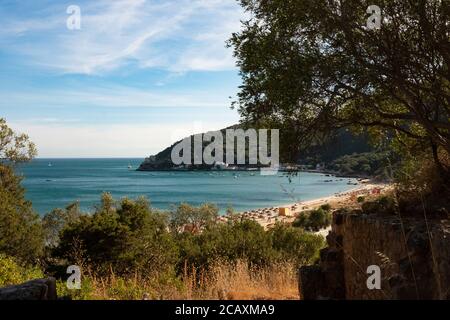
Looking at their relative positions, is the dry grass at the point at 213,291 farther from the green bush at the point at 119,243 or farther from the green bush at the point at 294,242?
the green bush at the point at 294,242

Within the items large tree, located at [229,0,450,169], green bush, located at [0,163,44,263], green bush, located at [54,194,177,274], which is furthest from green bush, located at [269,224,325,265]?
large tree, located at [229,0,450,169]

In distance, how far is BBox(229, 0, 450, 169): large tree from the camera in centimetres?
905

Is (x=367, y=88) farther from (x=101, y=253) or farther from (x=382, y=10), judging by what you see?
(x=101, y=253)

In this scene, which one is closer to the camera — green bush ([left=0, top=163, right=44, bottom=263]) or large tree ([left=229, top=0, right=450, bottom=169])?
large tree ([left=229, top=0, right=450, bottom=169])

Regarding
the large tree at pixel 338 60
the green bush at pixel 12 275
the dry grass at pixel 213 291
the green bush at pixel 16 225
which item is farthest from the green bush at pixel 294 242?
the large tree at pixel 338 60

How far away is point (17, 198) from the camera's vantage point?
123ft

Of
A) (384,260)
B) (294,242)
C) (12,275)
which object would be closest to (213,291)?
(384,260)

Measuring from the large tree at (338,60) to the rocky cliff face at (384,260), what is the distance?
90.6 inches

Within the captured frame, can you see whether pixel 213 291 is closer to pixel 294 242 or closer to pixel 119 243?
pixel 119 243

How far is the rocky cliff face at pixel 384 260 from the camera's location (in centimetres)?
Result: 637

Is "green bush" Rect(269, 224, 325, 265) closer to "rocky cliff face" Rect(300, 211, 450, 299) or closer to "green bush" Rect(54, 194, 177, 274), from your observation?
"green bush" Rect(54, 194, 177, 274)

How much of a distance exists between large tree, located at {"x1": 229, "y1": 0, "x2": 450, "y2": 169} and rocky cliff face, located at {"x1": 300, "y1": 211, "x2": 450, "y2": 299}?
7.55 ft

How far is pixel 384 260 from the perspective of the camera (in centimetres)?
665

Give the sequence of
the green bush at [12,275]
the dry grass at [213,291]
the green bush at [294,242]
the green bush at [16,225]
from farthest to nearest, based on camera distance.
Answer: the green bush at [294,242], the green bush at [16,225], the green bush at [12,275], the dry grass at [213,291]
